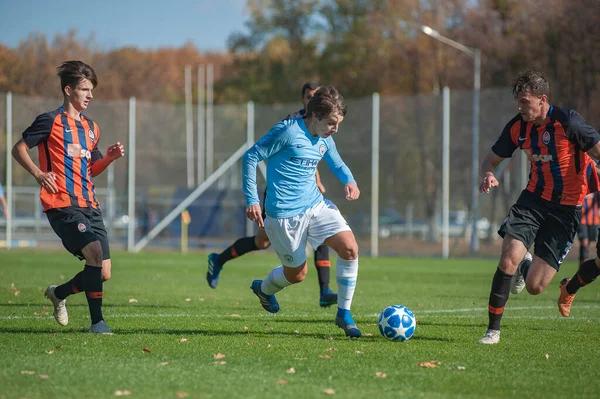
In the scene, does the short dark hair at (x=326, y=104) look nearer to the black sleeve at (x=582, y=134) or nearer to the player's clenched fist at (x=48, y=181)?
the black sleeve at (x=582, y=134)

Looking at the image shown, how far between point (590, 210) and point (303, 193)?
9.82 m

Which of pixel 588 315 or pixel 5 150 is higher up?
pixel 5 150

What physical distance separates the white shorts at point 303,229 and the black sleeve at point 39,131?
204 cm

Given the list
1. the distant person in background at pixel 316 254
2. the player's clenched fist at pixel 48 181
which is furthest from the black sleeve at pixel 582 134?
the player's clenched fist at pixel 48 181

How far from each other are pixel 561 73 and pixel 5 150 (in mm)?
17172

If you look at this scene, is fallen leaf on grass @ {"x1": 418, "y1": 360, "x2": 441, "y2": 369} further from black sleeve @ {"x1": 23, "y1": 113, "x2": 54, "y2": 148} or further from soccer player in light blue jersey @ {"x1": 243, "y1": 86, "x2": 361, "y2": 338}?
black sleeve @ {"x1": 23, "y1": 113, "x2": 54, "y2": 148}

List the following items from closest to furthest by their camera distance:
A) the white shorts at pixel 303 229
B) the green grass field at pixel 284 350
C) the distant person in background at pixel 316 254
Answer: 1. the green grass field at pixel 284 350
2. the white shorts at pixel 303 229
3. the distant person in background at pixel 316 254

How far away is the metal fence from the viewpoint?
24156 mm

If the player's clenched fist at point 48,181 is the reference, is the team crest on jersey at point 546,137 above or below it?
above

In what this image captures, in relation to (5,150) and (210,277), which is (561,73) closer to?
(5,150)

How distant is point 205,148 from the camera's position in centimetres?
2830

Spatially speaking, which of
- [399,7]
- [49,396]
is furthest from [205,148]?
[49,396]

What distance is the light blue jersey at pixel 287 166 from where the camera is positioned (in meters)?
7.18

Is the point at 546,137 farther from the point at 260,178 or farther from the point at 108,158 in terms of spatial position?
the point at 260,178
